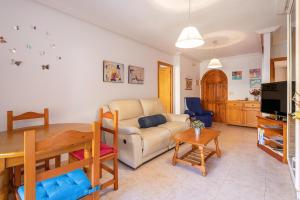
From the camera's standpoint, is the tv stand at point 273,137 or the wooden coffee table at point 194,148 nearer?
the wooden coffee table at point 194,148

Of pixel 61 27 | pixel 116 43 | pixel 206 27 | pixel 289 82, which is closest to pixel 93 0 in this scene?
pixel 61 27

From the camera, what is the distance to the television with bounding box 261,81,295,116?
2.63 m

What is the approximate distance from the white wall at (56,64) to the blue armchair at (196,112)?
8.36 feet

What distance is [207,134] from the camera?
2717 millimetres

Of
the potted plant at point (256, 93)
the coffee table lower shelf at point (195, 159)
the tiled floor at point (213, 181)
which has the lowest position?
the tiled floor at point (213, 181)

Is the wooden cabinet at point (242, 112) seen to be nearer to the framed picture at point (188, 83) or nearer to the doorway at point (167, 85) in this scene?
the framed picture at point (188, 83)

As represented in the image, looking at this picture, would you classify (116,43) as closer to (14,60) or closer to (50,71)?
(50,71)

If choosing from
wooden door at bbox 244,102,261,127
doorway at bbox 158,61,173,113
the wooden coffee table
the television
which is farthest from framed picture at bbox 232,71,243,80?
the wooden coffee table

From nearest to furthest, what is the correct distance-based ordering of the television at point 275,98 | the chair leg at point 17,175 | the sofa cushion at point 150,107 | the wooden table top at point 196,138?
1. the chair leg at point 17,175
2. the wooden table top at point 196,138
3. the television at point 275,98
4. the sofa cushion at point 150,107

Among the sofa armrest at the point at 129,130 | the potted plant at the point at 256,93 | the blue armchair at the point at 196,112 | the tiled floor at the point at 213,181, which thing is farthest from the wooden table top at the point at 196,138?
the potted plant at the point at 256,93

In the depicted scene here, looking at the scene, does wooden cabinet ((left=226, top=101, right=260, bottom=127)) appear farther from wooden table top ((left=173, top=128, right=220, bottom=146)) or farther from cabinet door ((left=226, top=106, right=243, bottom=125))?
wooden table top ((left=173, top=128, right=220, bottom=146))

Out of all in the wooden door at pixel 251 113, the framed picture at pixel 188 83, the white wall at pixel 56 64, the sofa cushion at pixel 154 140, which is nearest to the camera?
the white wall at pixel 56 64

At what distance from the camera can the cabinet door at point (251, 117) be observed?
4.91 metres

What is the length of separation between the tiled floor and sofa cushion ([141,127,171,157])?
0.68 ft
